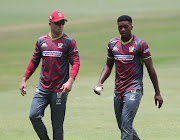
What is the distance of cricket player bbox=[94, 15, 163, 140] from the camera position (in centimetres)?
907

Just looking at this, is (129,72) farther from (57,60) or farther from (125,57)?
(57,60)

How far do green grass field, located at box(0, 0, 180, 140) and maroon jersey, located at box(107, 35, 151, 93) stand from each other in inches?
89.7

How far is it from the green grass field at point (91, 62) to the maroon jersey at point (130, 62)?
228 centimetres

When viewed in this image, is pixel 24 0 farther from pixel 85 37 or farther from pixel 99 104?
pixel 99 104

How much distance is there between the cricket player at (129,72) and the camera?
9.07 metres

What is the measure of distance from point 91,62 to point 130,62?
14.6 metres

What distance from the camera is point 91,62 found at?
23719mm

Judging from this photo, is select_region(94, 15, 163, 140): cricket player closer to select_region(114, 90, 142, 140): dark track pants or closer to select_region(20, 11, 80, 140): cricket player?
select_region(114, 90, 142, 140): dark track pants

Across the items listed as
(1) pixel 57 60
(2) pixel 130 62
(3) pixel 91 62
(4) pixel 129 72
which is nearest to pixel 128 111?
(4) pixel 129 72

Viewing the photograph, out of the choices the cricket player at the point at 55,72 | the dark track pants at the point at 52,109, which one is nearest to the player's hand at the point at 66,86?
the cricket player at the point at 55,72

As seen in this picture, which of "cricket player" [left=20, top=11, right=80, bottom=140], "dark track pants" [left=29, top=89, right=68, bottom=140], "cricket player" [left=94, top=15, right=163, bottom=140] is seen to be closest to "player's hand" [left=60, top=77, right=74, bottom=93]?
"cricket player" [left=20, top=11, right=80, bottom=140]

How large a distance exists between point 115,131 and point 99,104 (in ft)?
10.7

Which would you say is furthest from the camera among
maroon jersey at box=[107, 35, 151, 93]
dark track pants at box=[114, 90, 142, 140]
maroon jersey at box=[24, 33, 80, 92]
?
maroon jersey at box=[24, 33, 80, 92]

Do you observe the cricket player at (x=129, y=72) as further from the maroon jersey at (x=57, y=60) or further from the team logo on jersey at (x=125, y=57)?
the maroon jersey at (x=57, y=60)
